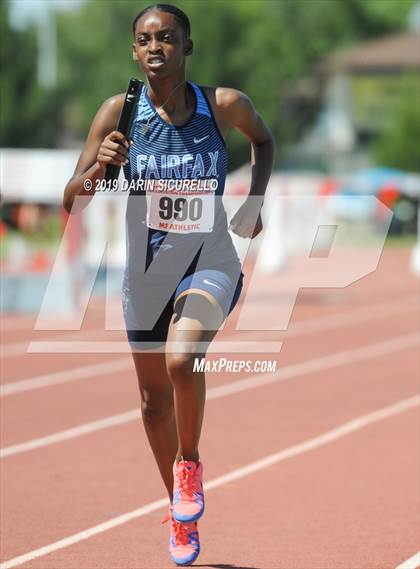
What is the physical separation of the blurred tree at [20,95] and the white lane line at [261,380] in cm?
3598

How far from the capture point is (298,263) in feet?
84.1

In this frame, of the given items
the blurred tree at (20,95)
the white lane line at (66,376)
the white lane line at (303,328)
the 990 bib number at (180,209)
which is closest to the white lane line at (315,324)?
the white lane line at (303,328)

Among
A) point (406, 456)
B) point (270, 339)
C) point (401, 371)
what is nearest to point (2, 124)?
point (270, 339)

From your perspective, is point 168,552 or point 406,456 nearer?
point 168,552

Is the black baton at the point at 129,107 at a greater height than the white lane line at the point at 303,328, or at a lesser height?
greater

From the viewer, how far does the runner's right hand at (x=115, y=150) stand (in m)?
5.03

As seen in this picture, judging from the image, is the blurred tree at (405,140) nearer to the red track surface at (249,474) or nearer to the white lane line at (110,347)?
the white lane line at (110,347)

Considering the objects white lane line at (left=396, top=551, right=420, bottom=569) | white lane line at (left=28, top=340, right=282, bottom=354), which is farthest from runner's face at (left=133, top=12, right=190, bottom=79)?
white lane line at (left=28, top=340, right=282, bottom=354)

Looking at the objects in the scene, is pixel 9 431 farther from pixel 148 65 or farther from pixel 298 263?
pixel 298 263

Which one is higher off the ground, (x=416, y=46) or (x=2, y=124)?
(x=2, y=124)

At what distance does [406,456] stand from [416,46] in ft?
214

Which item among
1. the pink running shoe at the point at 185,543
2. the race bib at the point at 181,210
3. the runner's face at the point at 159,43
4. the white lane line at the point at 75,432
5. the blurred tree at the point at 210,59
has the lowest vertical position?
the blurred tree at the point at 210,59

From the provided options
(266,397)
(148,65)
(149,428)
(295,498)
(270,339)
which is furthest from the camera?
(270,339)

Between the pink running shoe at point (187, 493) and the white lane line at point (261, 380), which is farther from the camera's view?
the white lane line at point (261, 380)
